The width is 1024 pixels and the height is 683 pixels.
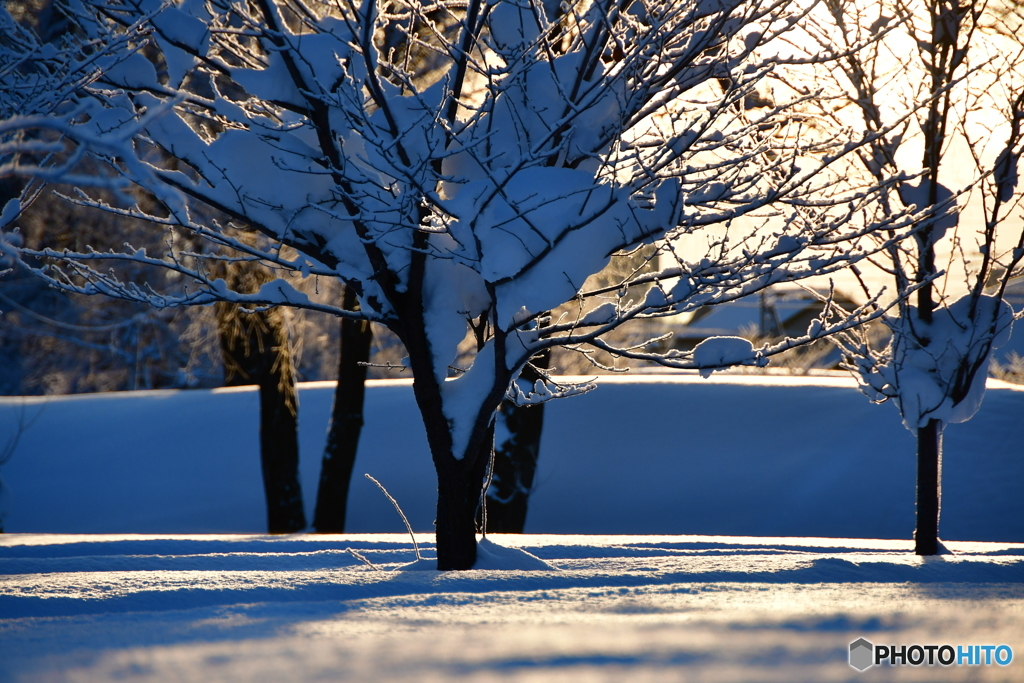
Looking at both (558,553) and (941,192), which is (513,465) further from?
(941,192)

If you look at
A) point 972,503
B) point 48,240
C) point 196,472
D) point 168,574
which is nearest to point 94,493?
point 196,472

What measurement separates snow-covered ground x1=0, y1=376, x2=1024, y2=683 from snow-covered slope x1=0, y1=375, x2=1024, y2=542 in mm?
34

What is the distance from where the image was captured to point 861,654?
252cm

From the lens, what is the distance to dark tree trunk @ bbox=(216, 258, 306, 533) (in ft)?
29.2

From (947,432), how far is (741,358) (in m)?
7.14

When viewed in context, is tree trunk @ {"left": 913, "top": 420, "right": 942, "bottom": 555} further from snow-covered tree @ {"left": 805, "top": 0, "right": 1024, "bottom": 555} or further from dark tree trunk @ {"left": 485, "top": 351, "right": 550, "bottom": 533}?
dark tree trunk @ {"left": 485, "top": 351, "right": 550, "bottom": 533}

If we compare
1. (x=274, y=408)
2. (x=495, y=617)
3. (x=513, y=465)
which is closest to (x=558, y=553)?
(x=513, y=465)

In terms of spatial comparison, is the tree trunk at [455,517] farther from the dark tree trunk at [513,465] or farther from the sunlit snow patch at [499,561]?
the dark tree trunk at [513,465]

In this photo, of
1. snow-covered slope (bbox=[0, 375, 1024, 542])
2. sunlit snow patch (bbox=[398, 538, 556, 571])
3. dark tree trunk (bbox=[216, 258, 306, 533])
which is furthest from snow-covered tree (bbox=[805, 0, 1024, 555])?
dark tree trunk (bbox=[216, 258, 306, 533])

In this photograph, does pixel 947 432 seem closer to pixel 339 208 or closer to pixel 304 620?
pixel 339 208

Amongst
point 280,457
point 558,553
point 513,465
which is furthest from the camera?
point 280,457

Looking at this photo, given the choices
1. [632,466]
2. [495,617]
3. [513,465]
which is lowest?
[495,617]

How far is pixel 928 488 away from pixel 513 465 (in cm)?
353

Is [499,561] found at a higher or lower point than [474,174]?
lower
